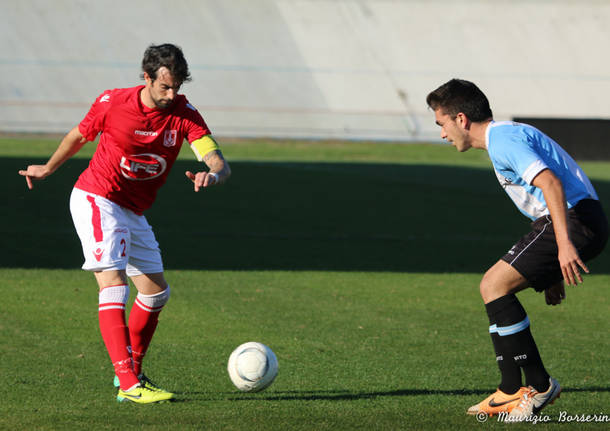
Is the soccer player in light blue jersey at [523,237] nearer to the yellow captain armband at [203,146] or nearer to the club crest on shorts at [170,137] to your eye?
the yellow captain armband at [203,146]

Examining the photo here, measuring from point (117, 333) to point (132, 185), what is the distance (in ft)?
3.19

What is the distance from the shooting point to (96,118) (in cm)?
603

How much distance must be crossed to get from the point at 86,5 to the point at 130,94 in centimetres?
3705

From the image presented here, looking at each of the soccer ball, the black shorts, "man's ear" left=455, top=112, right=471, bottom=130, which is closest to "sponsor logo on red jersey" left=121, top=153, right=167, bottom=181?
the soccer ball

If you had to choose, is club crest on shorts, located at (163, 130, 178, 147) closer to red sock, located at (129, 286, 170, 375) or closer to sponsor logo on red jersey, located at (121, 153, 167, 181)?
sponsor logo on red jersey, located at (121, 153, 167, 181)

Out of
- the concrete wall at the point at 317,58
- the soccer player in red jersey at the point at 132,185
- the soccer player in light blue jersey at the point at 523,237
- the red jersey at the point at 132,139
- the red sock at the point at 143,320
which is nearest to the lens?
the soccer player in light blue jersey at the point at 523,237

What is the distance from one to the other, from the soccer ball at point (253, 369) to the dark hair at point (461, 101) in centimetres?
195

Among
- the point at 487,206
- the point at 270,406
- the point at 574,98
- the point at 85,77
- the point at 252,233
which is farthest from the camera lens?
the point at 574,98

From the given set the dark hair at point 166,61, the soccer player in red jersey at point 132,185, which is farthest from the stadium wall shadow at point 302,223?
the dark hair at point 166,61

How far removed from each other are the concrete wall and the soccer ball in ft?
108

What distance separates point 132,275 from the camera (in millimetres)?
6266

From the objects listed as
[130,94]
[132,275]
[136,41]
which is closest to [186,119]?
[130,94]

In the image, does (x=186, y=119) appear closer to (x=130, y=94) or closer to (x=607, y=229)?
(x=130, y=94)

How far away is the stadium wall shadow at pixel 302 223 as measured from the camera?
12.6 meters
